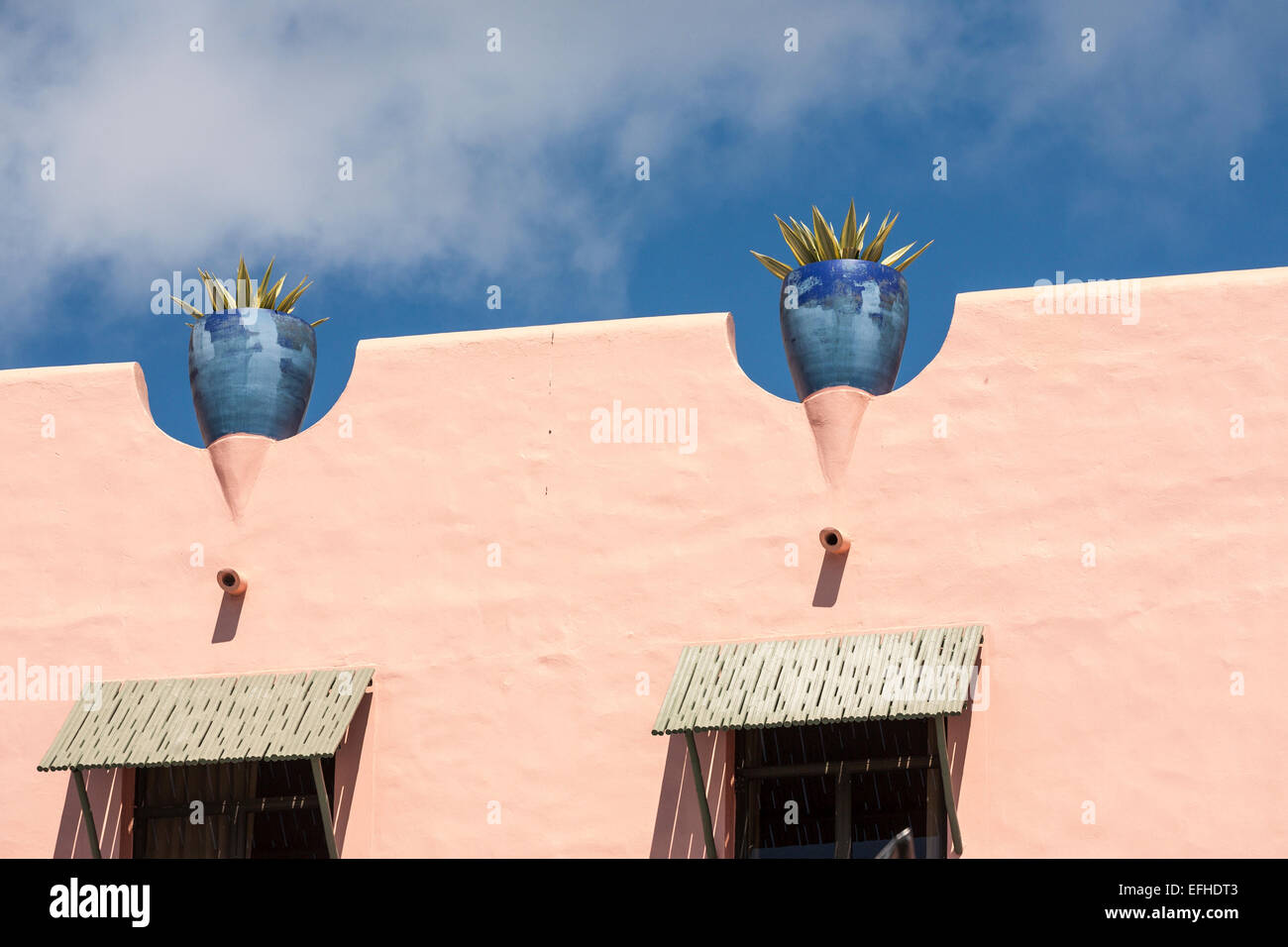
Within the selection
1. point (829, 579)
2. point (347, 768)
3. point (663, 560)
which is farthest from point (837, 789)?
point (347, 768)

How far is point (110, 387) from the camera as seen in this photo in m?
14.7

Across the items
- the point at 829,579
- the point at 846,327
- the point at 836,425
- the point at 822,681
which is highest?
the point at 846,327

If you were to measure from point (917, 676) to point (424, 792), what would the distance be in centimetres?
344

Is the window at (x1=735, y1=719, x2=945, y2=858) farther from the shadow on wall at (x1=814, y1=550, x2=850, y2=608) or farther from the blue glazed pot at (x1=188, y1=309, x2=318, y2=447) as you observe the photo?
the blue glazed pot at (x1=188, y1=309, x2=318, y2=447)

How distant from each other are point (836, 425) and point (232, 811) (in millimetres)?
4911

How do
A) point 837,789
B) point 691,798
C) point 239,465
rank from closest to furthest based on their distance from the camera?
point 837,789, point 691,798, point 239,465

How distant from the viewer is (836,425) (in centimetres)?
1329

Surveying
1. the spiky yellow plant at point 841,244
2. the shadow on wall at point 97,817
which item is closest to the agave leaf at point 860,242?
the spiky yellow plant at point 841,244

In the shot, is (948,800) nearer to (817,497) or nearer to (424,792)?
(817,497)

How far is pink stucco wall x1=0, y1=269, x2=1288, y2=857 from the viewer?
12273mm

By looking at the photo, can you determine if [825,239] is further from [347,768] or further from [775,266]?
[347,768]
